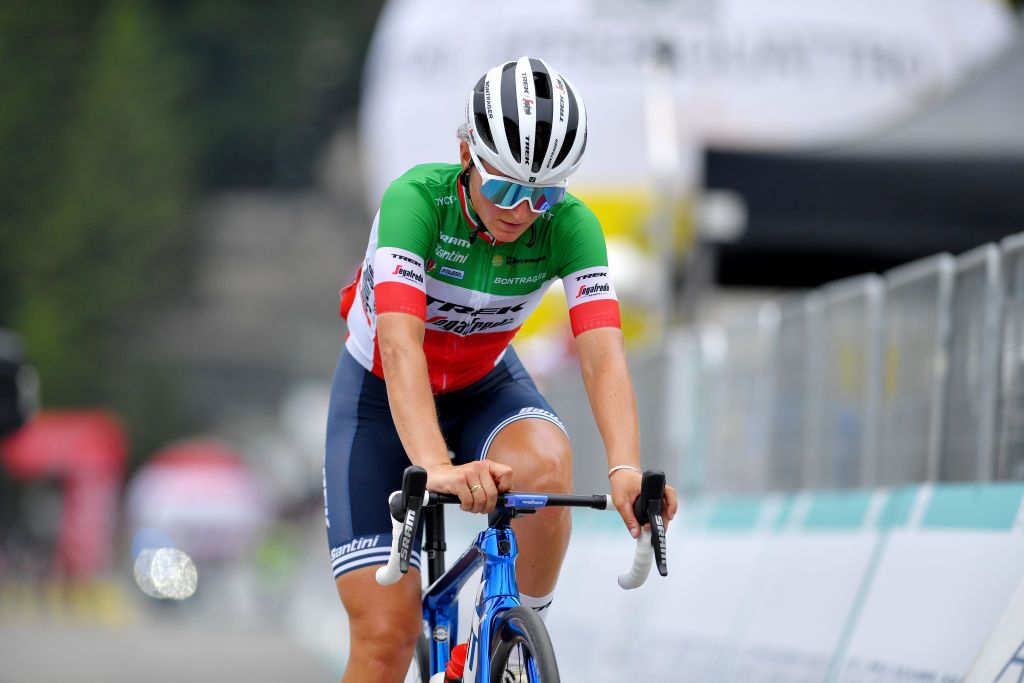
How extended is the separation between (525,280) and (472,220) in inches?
9.9

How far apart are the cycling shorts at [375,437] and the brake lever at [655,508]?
26.0 inches

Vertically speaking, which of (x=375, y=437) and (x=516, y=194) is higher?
(x=516, y=194)

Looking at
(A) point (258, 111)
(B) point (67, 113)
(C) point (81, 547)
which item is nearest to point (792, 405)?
(C) point (81, 547)

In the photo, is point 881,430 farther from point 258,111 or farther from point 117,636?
point 258,111

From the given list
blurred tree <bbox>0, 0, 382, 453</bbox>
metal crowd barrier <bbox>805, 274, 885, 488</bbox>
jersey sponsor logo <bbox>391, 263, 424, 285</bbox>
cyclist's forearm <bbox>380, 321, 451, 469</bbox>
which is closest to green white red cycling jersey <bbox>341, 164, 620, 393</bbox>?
jersey sponsor logo <bbox>391, 263, 424, 285</bbox>

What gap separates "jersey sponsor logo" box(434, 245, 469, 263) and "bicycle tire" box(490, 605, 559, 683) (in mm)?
1075

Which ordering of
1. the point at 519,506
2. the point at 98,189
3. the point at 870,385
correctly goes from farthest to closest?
1. the point at 98,189
2. the point at 870,385
3. the point at 519,506

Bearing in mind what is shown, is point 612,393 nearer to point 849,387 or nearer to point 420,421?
point 420,421

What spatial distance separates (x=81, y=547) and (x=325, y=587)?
2252 cm

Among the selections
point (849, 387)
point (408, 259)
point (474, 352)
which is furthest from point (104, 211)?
point (408, 259)

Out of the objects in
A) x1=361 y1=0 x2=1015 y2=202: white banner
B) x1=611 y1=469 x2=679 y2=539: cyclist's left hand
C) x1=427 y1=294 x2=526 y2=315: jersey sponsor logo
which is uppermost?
x1=361 y1=0 x2=1015 y2=202: white banner

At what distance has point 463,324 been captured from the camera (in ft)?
16.3

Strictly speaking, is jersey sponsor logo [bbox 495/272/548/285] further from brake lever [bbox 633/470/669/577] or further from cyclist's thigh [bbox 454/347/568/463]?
brake lever [bbox 633/470/669/577]

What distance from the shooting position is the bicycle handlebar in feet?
13.4
